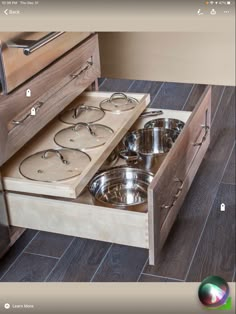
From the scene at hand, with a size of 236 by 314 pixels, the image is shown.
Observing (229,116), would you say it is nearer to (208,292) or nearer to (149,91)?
(149,91)

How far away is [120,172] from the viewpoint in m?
1.05

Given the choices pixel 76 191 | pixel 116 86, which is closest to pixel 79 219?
pixel 76 191

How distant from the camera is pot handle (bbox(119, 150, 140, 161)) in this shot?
1.12m

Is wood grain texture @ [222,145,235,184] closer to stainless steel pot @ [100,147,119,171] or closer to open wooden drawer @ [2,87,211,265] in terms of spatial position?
open wooden drawer @ [2,87,211,265]

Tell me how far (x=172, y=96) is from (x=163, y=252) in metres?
0.38

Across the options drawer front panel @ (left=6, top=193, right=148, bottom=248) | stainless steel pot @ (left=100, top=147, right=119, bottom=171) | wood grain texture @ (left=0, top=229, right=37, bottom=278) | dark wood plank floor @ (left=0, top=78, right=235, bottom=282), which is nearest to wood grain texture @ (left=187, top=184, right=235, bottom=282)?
dark wood plank floor @ (left=0, top=78, right=235, bottom=282)

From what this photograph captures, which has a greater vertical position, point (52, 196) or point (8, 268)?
point (52, 196)

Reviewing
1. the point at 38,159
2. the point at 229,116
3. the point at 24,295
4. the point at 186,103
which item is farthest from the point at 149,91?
the point at 24,295

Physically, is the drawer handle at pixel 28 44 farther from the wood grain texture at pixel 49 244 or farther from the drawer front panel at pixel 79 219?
the wood grain texture at pixel 49 244

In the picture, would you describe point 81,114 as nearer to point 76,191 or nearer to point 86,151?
point 86,151

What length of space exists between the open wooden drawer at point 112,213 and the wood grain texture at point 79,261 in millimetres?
66

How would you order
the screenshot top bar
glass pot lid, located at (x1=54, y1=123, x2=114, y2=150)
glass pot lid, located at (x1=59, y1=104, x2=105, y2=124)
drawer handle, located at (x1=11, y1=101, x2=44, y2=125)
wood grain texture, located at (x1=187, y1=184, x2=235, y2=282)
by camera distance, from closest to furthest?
the screenshot top bar, wood grain texture, located at (x1=187, y1=184, x2=235, y2=282), drawer handle, located at (x1=11, y1=101, x2=44, y2=125), glass pot lid, located at (x1=54, y1=123, x2=114, y2=150), glass pot lid, located at (x1=59, y1=104, x2=105, y2=124)

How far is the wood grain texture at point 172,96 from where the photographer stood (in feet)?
3.80

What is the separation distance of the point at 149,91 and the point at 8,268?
1.73 feet
